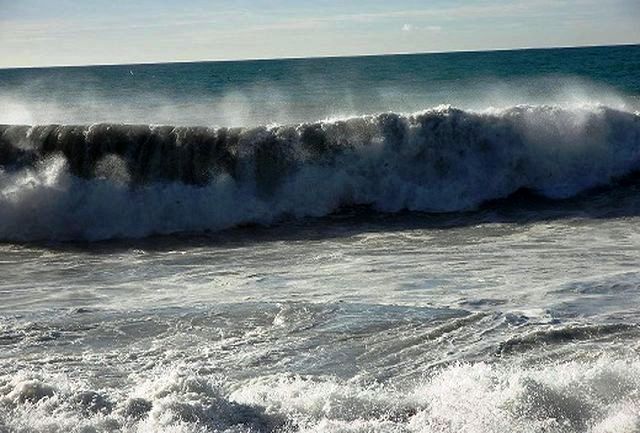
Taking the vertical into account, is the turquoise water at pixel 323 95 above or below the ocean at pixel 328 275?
above

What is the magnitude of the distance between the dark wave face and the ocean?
46 mm

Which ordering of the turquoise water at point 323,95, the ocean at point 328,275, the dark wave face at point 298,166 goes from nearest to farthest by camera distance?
the ocean at point 328,275 < the dark wave face at point 298,166 < the turquoise water at point 323,95

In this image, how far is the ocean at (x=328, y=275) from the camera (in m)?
6.83

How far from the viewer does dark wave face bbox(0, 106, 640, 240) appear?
1669 centimetres

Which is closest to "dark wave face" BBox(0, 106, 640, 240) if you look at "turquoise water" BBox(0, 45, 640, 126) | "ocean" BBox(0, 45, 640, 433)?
"ocean" BBox(0, 45, 640, 433)

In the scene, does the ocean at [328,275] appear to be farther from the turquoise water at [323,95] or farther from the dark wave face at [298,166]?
the turquoise water at [323,95]

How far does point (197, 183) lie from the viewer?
1742 cm

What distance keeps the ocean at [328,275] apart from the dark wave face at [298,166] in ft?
0.15

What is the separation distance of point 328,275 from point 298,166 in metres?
6.51

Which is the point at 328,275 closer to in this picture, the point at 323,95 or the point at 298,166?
the point at 298,166

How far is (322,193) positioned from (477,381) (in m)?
10.4

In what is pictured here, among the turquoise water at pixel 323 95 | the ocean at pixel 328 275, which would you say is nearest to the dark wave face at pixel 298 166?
the ocean at pixel 328 275

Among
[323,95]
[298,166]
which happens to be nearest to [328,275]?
[298,166]

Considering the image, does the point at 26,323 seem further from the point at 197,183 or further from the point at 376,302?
the point at 197,183
